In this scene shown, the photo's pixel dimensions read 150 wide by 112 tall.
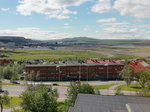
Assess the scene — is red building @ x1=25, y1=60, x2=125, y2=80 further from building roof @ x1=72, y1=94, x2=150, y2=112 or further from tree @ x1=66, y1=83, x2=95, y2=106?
building roof @ x1=72, y1=94, x2=150, y2=112

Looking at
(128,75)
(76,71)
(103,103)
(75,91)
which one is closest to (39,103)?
(75,91)

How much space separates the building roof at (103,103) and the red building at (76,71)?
2254 inches

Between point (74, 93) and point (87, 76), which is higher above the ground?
point (74, 93)

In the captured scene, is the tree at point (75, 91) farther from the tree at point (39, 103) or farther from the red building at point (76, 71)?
the red building at point (76, 71)

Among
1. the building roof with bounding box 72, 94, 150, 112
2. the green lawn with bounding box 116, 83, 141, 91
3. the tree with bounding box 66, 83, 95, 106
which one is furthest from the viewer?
the green lawn with bounding box 116, 83, 141, 91

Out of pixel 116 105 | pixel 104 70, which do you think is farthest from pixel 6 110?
pixel 104 70

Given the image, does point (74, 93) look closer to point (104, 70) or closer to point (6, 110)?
point (6, 110)

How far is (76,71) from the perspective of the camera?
283 ft

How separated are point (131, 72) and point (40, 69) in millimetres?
38790

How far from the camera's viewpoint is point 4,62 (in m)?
120

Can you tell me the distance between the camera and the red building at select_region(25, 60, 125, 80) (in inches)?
3332

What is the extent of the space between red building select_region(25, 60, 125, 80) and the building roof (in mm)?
57250

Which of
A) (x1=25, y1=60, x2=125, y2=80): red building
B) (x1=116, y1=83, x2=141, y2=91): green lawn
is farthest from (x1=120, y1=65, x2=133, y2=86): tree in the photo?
(x1=25, y1=60, x2=125, y2=80): red building

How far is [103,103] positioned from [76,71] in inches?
2359
